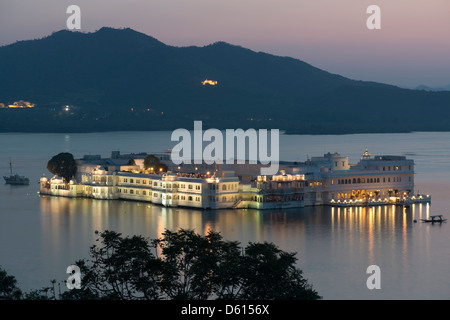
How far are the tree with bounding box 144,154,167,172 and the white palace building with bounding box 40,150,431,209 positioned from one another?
0.79 feet

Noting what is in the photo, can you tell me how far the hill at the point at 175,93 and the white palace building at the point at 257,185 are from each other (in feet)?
238

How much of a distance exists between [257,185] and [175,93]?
4144 inches

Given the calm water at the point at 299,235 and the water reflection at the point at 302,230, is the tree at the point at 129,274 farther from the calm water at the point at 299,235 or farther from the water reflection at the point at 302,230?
the water reflection at the point at 302,230

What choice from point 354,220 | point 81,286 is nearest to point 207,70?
point 354,220

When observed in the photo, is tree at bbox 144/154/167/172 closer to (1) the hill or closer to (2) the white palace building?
(2) the white palace building

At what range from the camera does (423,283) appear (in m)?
14.1

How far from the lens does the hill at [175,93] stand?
355ft

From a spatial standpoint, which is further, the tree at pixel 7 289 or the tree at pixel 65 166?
the tree at pixel 65 166

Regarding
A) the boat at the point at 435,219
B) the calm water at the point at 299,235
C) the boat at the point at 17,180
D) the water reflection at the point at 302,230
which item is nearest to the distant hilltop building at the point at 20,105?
the boat at the point at 17,180

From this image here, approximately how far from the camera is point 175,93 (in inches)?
5007

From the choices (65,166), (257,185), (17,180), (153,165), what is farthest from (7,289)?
(17,180)

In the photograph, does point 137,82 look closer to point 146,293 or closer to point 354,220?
point 354,220

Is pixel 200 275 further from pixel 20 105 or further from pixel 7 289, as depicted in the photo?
pixel 20 105

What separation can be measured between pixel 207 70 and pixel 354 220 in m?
119
